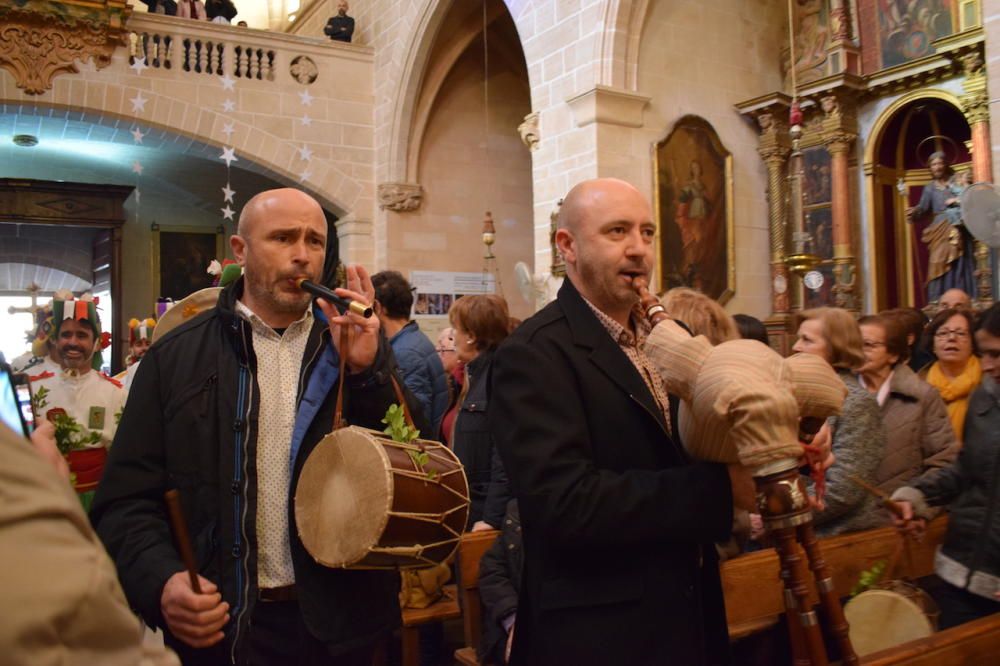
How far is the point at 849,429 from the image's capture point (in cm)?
288

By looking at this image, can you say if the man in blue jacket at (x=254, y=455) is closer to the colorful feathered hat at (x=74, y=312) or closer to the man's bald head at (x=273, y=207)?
the man's bald head at (x=273, y=207)

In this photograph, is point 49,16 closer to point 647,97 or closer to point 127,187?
point 127,187

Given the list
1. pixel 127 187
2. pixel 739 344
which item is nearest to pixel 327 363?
pixel 739 344

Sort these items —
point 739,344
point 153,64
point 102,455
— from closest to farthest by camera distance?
point 739,344 < point 102,455 < point 153,64

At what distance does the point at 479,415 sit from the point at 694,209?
5372 millimetres

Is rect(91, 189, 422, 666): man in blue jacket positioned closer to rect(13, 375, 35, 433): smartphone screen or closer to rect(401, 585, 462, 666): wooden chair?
rect(13, 375, 35, 433): smartphone screen

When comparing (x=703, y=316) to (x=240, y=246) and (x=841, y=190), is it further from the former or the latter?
(x=841, y=190)

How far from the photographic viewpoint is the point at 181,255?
13.6 metres

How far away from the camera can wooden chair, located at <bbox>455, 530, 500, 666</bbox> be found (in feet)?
9.69

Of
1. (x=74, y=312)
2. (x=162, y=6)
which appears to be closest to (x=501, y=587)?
(x=74, y=312)

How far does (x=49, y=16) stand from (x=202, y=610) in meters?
10.1

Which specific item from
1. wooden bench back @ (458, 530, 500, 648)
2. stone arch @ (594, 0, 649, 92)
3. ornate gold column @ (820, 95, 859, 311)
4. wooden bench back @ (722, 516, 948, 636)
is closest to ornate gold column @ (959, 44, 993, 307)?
ornate gold column @ (820, 95, 859, 311)

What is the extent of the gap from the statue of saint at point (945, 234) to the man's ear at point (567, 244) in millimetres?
6582

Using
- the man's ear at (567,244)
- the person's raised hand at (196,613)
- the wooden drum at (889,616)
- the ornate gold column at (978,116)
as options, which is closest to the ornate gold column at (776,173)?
the ornate gold column at (978,116)
